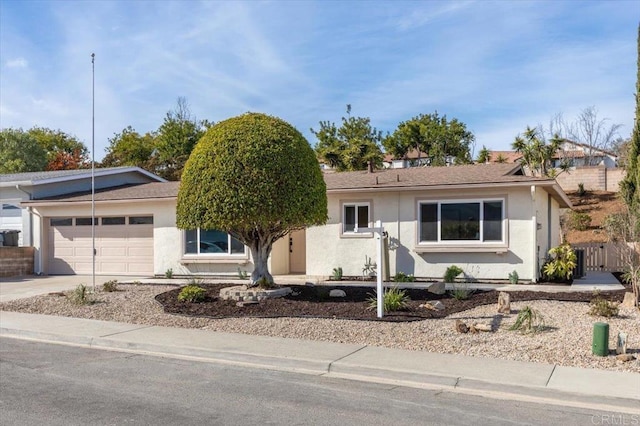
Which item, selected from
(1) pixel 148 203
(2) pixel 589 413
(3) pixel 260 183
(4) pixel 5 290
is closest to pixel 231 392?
(2) pixel 589 413

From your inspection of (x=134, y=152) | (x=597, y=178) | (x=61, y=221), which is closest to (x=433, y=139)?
(x=597, y=178)

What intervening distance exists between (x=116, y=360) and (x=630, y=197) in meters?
19.5

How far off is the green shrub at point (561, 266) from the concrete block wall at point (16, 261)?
18.1 meters

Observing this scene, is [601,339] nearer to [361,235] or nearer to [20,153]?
[361,235]

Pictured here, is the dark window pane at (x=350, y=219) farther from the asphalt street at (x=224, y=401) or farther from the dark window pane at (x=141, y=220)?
the asphalt street at (x=224, y=401)

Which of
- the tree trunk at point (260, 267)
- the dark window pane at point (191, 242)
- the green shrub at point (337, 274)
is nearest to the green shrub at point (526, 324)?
the tree trunk at point (260, 267)

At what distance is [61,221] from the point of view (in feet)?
72.4

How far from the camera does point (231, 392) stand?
7.09 m

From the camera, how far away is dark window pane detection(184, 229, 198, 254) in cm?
1966

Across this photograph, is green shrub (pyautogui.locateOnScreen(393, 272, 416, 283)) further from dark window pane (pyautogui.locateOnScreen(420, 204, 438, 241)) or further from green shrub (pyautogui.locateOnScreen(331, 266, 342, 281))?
green shrub (pyautogui.locateOnScreen(331, 266, 342, 281))

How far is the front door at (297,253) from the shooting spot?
2022cm

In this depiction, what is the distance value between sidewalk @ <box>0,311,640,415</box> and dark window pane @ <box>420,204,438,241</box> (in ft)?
27.9

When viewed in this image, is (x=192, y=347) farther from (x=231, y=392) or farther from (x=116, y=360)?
(x=231, y=392)

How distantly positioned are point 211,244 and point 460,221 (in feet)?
26.6
